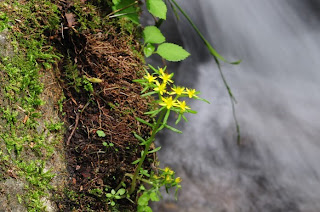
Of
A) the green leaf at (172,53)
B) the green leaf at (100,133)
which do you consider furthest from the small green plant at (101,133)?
the green leaf at (172,53)

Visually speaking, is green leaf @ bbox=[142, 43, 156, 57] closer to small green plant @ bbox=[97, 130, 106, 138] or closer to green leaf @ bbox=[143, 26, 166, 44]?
green leaf @ bbox=[143, 26, 166, 44]

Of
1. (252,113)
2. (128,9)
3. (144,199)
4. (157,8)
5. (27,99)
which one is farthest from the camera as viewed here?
(252,113)

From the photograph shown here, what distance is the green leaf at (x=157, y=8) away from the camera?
238cm

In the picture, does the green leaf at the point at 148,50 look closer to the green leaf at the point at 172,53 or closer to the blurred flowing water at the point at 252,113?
the green leaf at the point at 172,53

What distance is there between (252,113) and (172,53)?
1.67 metres

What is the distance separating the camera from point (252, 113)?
12.3 ft

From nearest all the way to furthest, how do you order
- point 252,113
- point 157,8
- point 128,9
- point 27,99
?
point 27,99 < point 157,8 < point 128,9 < point 252,113

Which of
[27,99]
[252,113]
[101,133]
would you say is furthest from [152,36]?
[252,113]

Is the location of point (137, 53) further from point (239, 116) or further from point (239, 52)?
point (239, 52)

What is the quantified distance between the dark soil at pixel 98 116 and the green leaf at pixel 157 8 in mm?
354

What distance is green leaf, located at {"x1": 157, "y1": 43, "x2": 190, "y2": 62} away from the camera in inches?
97.0

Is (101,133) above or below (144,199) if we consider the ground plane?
above

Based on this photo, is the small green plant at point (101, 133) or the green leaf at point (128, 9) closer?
the small green plant at point (101, 133)

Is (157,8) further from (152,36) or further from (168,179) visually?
(168,179)
